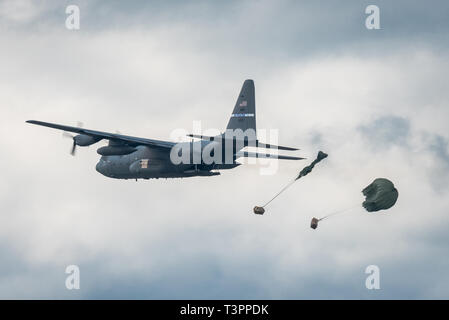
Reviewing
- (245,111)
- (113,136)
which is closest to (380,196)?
(245,111)

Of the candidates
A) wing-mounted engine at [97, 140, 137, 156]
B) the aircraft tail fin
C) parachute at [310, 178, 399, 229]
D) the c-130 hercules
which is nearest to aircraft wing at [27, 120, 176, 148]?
the c-130 hercules

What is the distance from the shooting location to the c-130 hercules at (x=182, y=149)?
213 feet

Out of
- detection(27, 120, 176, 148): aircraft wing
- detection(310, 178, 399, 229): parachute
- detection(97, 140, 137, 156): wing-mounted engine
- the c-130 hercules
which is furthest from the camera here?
detection(97, 140, 137, 156): wing-mounted engine

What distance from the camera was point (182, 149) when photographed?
219 feet

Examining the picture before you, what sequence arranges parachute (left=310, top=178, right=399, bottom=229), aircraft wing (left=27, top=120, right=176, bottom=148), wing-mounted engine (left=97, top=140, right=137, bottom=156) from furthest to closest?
wing-mounted engine (left=97, top=140, right=137, bottom=156)
aircraft wing (left=27, top=120, right=176, bottom=148)
parachute (left=310, top=178, right=399, bottom=229)

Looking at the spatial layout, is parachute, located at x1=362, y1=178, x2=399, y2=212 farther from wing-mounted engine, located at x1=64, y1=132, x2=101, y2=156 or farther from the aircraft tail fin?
wing-mounted engine, located at x1=64, y1=132, x2=101, y2=156

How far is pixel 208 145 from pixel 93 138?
32.6 ft

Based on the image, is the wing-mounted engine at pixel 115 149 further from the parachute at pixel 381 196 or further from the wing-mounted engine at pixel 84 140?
the parachute at pixel 381 196

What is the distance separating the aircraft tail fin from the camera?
64938 mm

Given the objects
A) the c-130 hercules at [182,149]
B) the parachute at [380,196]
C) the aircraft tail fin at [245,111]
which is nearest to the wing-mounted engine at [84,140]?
the c-130 hercules at [182,149]

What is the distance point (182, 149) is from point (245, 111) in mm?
6379

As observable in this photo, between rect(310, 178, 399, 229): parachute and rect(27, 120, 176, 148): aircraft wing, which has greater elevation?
rect(27, 120, 176, 148): aircraft wing
